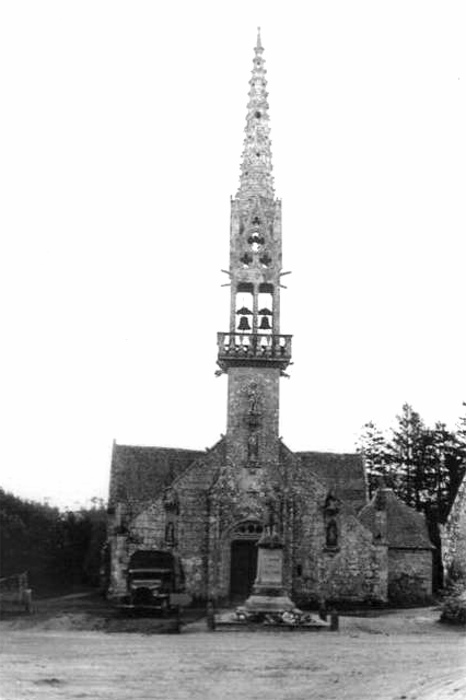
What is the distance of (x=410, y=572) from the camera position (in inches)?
1757

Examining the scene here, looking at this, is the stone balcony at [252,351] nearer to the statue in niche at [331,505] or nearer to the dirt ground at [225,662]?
the statue in niche at [331,505]

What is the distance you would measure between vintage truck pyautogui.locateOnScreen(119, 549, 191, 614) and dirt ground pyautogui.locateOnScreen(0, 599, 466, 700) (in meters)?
3.62

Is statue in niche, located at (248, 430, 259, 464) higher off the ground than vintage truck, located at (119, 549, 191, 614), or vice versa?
statue in niche, located at (248, 430, 259, 464)

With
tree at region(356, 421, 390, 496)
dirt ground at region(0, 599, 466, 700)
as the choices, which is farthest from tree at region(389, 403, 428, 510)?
dirt ground at region(0, 599, 466, 700)

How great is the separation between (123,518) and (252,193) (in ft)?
51.9

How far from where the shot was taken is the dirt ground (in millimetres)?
14016

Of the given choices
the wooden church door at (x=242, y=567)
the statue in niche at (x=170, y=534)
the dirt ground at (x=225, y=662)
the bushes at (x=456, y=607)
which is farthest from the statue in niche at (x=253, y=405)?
the dirt ground at (x=225, y=662)

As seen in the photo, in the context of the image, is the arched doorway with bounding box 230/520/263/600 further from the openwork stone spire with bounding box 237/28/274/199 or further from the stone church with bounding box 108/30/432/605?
the openwork stone spire with bounding box 237/28/274/199

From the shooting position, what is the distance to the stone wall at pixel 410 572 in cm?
4369

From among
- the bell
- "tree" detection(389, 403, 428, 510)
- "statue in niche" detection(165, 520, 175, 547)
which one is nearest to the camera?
"statue in niche" detection(165, 520, 175, 547)

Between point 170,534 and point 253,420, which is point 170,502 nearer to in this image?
point 170,534

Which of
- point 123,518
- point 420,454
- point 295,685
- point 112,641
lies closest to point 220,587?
point 123,518

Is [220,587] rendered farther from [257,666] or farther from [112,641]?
[257,666]

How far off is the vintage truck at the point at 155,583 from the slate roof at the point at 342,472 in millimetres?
13506
